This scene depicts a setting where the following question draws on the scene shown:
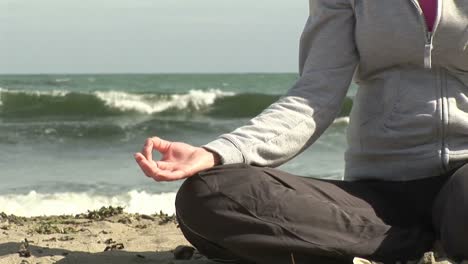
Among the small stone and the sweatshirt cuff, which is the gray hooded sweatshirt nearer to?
the sweatshirt cuff

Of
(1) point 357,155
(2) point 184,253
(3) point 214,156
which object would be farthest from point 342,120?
(3) point 214,156

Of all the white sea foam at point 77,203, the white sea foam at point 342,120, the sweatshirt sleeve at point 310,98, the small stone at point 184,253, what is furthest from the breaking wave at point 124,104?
the sweatshirt sleeve at point 310,98

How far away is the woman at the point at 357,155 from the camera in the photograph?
2330 millimetres

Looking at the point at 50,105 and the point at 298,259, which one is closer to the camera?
the point at 298,259

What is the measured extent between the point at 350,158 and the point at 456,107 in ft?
1.39

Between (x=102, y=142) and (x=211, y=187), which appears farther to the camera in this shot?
(x=102, y=142)

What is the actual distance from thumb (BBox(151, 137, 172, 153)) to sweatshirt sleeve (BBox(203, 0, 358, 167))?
0.65 feet

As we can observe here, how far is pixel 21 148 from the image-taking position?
1091 cm

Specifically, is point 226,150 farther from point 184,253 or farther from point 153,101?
point 153,101

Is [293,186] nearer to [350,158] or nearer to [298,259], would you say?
[298,259]

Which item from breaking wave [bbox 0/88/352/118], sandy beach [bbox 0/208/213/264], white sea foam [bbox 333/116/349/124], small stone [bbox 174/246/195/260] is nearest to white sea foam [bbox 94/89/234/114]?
breaking wave [bbox 0/88/352/118]

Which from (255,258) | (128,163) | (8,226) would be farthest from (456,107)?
(128,163)

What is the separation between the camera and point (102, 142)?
12.2 m

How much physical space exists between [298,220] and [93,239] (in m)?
1.53
